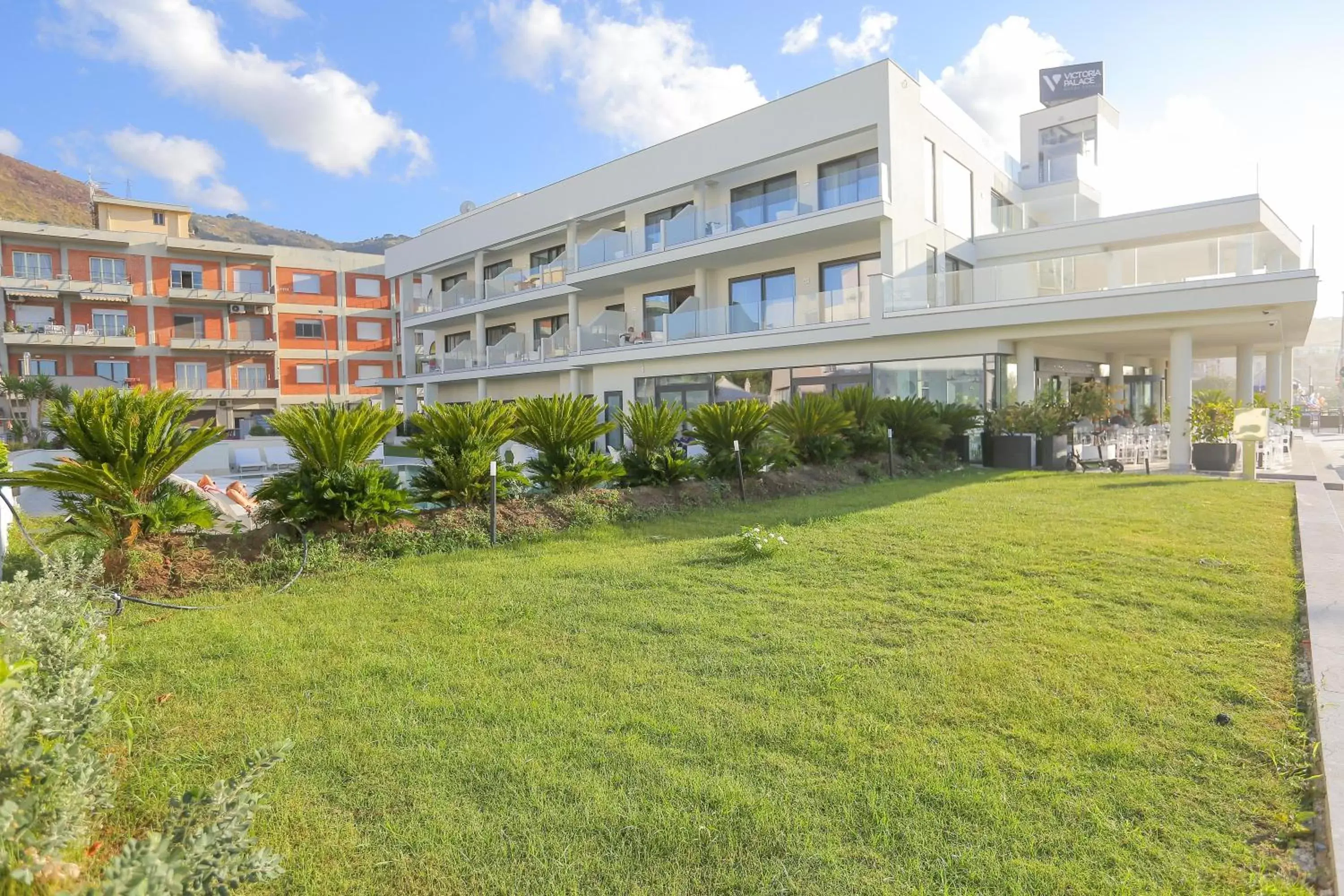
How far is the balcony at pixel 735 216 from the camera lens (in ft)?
62.6

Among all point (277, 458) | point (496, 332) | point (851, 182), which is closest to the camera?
point (851, 182)

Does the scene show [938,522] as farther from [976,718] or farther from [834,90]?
[834,90]

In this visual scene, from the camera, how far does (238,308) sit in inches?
1903

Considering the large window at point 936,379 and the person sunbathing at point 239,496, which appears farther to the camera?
the large window at point 936,379

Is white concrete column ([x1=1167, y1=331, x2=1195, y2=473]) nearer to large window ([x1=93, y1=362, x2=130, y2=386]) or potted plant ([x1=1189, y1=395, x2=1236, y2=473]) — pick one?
potted plant ([x1=1189, y1=395, x2=1236, y2=473])

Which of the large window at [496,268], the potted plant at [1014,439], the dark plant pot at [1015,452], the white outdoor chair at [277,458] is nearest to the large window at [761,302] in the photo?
the potted plant at [1014,439]

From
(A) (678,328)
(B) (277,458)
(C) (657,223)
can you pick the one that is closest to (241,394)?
(B) (277,458)

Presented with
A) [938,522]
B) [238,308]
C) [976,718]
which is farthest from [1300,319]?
[238,308]

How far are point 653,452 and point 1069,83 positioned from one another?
31.9 m

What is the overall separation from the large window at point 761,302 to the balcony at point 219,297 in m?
37.6

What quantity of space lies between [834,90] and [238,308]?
43.2m

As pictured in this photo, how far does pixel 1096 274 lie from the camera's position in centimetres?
1645

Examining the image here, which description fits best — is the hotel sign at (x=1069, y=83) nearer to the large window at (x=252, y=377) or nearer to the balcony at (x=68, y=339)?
the large window at (x=252, y=377)

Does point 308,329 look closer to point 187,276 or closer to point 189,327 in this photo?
point 189,327
